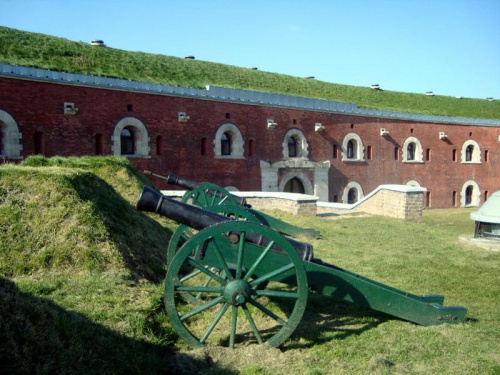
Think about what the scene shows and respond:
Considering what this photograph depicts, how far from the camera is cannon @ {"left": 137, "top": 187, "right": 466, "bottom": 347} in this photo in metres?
3.73

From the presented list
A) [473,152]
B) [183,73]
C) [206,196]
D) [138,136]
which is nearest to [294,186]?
A: [183,73]

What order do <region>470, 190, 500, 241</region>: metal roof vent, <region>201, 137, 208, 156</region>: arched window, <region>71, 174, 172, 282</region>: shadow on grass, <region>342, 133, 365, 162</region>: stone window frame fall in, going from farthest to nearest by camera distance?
<region>342, 133, 365, 162</region>: stone window frame, <region>201, 137, 208, 156</region>: arched window, <region>470, 190, 500, 241</region>: metal roof vent, <region>71, 174, 172, 282</region>: shadow on grass

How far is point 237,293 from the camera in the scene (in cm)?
375

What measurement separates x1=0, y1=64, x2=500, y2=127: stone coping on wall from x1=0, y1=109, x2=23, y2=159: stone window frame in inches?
44.2

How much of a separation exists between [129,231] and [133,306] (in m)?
2.06

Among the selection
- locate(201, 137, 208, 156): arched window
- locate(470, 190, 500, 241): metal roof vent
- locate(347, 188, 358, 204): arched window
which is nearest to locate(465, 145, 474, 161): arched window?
locate(347, 188, 358, 204): arched window

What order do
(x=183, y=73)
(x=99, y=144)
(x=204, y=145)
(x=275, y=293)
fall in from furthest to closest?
(x=183, y=73) → (x=204, y=145) → (x=99, y=144) → (x=275, y=293)

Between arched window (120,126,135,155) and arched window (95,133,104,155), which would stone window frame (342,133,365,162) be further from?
arched window (95,133,104,155)

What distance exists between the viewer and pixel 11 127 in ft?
42.7

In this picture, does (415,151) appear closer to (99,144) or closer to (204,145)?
(204,145)

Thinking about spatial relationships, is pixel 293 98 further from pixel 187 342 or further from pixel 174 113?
pixel 187 342

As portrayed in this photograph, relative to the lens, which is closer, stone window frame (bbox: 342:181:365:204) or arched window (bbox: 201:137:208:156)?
arched window (bbox: 201:137:208:156)

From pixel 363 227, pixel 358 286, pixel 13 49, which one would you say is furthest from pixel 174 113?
pixel 358 286

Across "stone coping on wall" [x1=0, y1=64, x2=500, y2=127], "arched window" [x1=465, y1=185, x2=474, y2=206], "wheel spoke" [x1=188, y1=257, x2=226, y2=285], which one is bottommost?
"arched window" [x1=465, y1=185, x2=474, y2=206]
